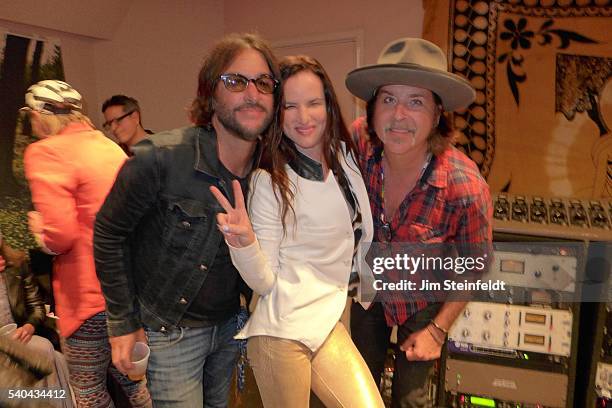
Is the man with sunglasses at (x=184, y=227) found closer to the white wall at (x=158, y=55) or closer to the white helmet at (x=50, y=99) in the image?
the white helmet at (x=50, y=99)

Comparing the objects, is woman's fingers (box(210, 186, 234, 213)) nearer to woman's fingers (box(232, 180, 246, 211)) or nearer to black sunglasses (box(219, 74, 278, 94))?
woman's fingers (box(232, 180, 246, 211))

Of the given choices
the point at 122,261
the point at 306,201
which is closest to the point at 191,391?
the point at 122,261

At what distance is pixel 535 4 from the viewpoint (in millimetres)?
2578

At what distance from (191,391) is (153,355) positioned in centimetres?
16

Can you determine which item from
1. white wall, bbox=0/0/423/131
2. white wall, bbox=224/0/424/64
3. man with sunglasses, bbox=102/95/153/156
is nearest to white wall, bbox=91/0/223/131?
white wall, bbox=0/0/423/131

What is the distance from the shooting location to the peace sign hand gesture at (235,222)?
1120 millimetres

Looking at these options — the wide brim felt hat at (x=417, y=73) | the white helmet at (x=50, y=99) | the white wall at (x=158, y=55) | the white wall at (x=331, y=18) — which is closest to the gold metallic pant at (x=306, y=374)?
the wide brim felt hat at (x=417, y=73)

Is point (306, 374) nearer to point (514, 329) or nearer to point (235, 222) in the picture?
point (235, 222)

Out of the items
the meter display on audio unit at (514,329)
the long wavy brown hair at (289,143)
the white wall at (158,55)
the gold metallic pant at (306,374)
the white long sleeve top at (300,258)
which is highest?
the white wall at (158,55)

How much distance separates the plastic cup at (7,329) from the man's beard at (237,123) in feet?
4.53

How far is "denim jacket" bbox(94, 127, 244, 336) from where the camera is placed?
1144 mm

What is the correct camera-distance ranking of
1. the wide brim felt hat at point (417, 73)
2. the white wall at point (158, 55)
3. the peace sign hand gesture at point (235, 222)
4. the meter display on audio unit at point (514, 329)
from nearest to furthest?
the peace sign hand gesture at point (235, 222)
the wide brim felt hat at point (417, 73)
the meter display on audio unit at point (514, 329)
the white wall at point (158, 55)

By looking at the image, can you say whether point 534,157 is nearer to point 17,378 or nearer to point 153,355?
point 153,355

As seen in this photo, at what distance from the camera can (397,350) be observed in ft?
5.35
